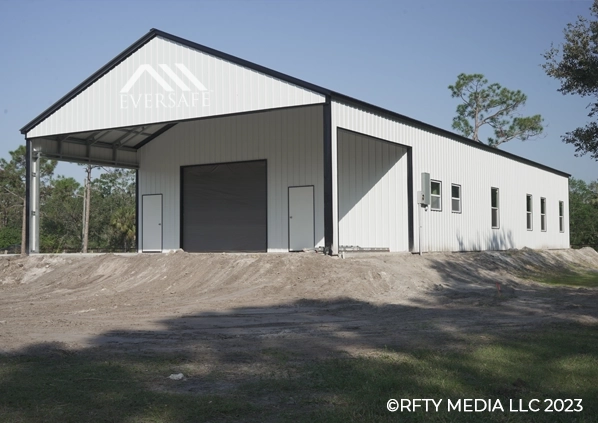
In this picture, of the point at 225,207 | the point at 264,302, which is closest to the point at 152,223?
the point at 225,207

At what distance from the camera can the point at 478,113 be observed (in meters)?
61.7

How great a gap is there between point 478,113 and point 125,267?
157ft

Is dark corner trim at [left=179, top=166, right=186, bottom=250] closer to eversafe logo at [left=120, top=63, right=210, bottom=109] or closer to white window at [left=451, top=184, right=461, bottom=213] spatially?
eversafe logo at [left=120, top=63, right=210, bottom=109]

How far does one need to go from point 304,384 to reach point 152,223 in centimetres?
2234

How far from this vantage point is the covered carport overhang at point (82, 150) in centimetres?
2472

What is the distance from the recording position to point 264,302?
1516 centimetres

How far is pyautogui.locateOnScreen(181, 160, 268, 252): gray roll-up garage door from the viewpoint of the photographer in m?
25.5

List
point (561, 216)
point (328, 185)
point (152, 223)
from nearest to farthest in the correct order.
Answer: point (328, 185)
point (152, 223)
point (561, 216)

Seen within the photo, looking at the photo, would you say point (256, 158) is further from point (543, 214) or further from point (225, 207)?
point (543, 214)

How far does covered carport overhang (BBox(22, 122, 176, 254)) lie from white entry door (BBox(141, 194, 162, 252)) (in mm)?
1862

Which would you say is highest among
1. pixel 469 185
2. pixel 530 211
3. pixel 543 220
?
pixel 469 185

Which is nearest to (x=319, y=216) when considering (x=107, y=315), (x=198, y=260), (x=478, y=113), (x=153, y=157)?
(x=198, y=260)

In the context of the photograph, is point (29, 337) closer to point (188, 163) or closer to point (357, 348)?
point (357, 348)

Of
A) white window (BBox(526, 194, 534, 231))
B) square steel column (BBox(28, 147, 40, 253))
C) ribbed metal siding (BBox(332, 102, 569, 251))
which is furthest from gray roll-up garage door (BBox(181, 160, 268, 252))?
white window (BBox(526, 194, 534, 231))
